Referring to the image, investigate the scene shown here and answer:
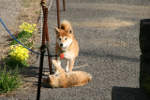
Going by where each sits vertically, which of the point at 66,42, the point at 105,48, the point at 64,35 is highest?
the point at 64,35

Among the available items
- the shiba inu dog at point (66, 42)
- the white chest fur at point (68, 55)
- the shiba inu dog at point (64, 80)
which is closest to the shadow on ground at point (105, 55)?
the shiba inu dog at point (66, 42)

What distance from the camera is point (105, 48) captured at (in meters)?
7.95

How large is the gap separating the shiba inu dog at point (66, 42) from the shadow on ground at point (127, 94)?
6.71ft

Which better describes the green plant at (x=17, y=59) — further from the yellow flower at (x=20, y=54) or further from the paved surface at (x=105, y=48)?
the paved surface at (x=105, y=48)

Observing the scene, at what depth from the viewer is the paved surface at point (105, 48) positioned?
18.0ft

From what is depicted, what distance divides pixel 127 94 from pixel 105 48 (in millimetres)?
3829

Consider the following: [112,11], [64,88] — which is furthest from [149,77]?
[112,11]

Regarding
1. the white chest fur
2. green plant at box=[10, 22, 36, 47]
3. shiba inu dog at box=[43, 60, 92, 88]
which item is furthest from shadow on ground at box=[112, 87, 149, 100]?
green plant at box=[10, 22, 36, 47]

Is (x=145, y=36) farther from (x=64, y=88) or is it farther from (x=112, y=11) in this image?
(x=112, y=11)

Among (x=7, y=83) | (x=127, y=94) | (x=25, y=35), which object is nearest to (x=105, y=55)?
(x=25, y=35)

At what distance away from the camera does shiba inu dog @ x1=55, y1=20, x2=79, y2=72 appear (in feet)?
19.9

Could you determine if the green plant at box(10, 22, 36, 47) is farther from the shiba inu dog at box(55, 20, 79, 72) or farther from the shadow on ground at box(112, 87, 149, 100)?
the shadow on ground at box(112, 87, 149, 100)

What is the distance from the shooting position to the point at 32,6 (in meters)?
12.1

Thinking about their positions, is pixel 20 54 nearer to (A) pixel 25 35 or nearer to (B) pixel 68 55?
(B) pixel 68 55
